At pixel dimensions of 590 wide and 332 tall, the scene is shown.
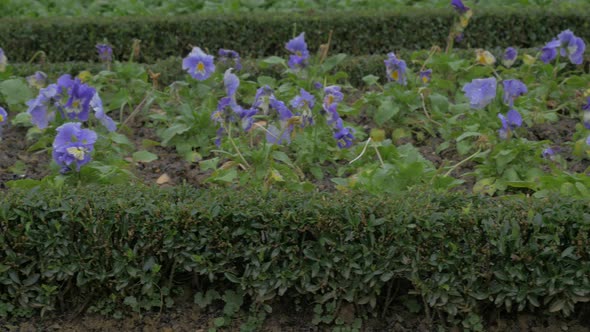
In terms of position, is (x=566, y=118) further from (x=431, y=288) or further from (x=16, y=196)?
(x=16, y=196)

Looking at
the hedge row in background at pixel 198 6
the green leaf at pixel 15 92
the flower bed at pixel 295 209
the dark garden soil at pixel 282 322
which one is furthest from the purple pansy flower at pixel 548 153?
the hedge row in background at pixel 198 6

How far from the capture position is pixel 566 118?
569cm

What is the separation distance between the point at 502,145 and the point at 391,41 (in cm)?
341

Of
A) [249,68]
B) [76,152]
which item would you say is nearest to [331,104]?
[76,152]

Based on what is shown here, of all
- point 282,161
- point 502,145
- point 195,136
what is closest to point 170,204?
point 282,161

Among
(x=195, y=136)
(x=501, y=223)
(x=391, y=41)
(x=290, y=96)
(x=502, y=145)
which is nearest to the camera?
(x=501, y=223)

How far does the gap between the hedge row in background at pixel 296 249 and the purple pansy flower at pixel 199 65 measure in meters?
1.60

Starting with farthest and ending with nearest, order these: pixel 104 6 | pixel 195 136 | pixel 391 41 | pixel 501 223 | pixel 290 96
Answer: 1. pixel 104 6
2. pixel 391 41
3. pixel 290 96
4. pixel 195 136
5. pixel 501 223

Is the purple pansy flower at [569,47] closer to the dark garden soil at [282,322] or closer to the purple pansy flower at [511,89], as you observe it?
the purple pansy flower at [511,89]

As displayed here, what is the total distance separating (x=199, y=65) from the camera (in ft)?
17.8

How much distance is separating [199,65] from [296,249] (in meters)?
1.92

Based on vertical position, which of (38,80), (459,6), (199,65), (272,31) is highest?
(459,6)

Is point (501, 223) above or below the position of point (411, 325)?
above

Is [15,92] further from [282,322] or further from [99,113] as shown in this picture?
[282,322]
